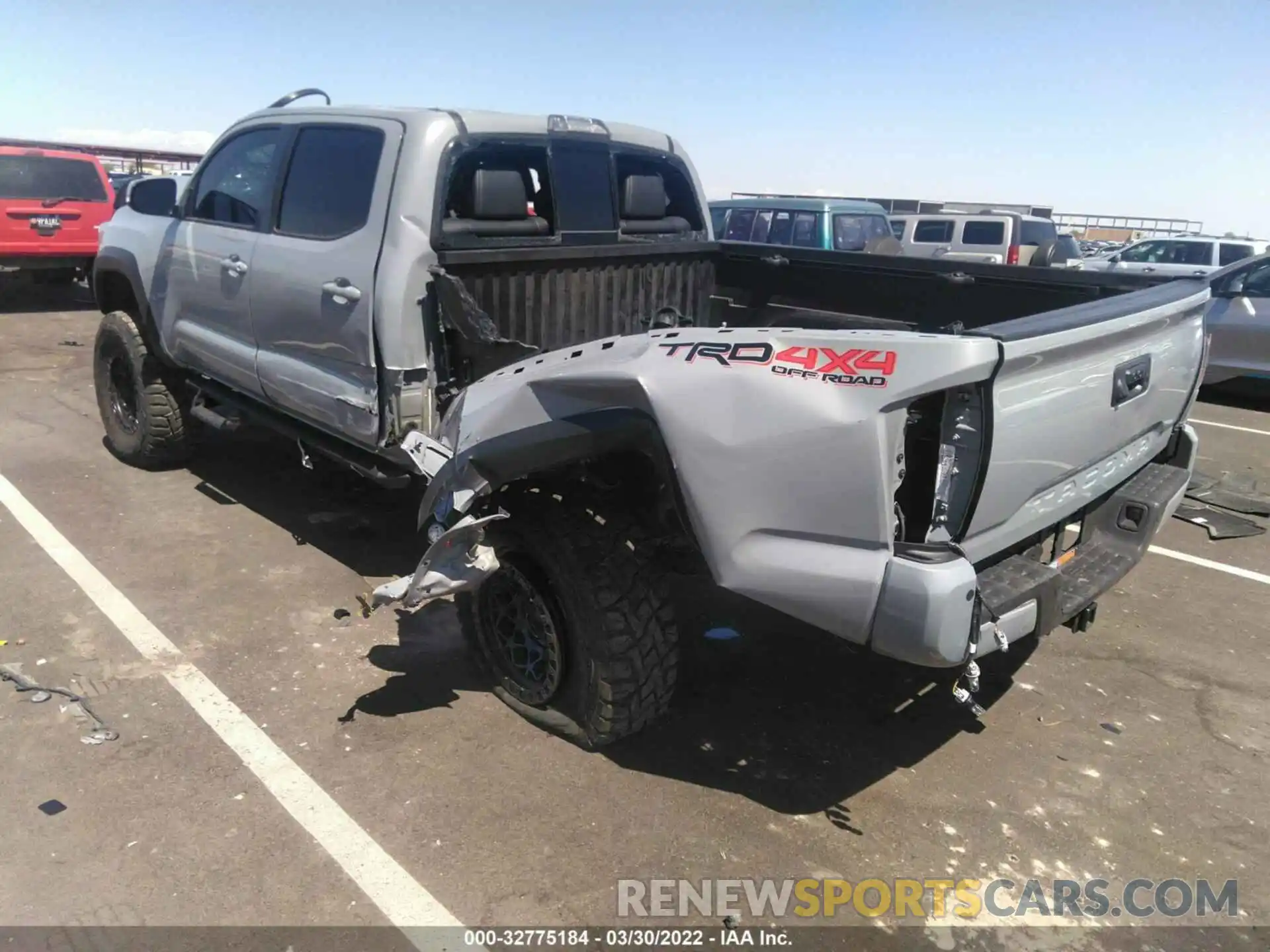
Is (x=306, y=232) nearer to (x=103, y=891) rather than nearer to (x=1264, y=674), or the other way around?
(x=103, y=891)

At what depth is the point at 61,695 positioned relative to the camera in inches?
136

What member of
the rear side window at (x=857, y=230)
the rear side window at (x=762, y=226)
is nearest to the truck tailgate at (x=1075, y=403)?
the rear side window at (x=857, y=230)

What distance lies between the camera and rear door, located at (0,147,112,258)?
38.3 ft

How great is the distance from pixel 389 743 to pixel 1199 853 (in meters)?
2.66

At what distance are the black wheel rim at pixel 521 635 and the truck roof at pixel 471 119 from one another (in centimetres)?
189

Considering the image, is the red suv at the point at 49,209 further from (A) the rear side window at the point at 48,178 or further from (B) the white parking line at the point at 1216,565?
(B) the white parking line at the point at 1216,565

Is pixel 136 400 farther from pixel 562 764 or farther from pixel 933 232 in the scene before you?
pixel 933 232

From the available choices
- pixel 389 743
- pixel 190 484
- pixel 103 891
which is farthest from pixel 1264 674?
pixel 190 484

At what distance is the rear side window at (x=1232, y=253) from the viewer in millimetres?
16156

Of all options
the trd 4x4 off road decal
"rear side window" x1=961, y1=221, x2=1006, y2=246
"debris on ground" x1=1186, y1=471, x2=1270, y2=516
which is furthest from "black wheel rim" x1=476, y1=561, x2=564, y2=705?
"rear side window" x1=961, y1=221, x2=1006, y2=246

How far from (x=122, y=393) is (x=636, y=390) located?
4.85m

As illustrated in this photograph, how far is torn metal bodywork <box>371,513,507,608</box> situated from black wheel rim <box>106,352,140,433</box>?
377cm

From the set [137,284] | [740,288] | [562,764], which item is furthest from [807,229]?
[562,764]

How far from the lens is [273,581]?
14.7 feet
